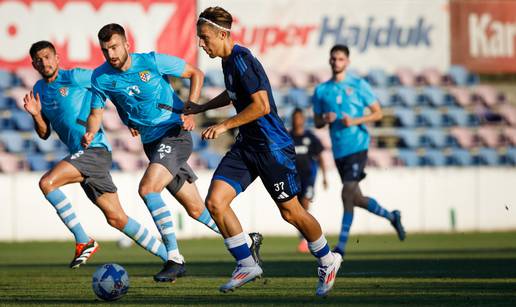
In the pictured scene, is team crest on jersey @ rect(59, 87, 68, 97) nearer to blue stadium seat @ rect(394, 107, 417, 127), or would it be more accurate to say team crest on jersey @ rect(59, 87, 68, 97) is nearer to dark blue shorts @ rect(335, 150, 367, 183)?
dark blue shorts @ rect(335, 150, 367, 183)

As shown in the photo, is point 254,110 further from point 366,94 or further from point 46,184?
point 366,94

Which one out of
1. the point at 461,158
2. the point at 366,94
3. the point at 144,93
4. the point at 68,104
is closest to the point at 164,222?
the point at 144,93

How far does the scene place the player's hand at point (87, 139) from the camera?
36.7ft

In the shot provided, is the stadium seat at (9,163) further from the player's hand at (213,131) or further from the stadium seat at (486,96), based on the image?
the player's hand at (213,131)

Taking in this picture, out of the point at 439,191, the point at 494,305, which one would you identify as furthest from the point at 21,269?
the point at 439,191

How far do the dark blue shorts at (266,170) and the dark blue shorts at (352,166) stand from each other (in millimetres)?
5422

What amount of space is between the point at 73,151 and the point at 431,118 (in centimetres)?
1567

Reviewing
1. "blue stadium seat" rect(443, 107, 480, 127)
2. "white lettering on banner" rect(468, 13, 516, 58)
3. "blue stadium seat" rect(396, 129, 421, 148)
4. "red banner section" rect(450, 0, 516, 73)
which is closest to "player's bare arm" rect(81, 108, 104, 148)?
"blue stadium seat" rect(396, 129, 421, 148)

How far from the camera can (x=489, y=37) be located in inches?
1081

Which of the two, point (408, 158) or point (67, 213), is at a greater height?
point (67, 213)

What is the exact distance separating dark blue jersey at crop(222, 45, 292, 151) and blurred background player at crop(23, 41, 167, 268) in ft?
8.71

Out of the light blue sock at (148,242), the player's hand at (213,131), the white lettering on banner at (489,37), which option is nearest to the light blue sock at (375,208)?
the light blue sock at (148,242)

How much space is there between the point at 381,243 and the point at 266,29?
7.99 metres

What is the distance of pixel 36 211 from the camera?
→ 69.1ft
